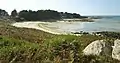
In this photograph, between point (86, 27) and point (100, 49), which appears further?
point (86, 27)

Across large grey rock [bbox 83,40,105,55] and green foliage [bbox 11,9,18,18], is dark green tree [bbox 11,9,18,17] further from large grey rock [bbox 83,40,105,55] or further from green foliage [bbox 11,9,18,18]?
large grey rock [bbox 83,40,105,55]

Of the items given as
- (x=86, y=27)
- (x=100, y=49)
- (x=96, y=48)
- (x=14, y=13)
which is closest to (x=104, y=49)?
(x=100, y=49)

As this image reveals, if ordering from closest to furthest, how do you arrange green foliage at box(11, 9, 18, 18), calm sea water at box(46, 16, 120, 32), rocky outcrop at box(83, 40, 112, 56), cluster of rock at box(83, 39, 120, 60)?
cluster of rock at box(83, 39, 120, 60)
rocky outcrop at box(83, 40, 112, 56)
calm sea water at box(46, 16, 120, 32)
green foliage at box(11, 9, 18, 18)

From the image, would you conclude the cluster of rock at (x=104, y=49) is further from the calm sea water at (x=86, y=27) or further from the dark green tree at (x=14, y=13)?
the dark green tree at (x=14, y=13)

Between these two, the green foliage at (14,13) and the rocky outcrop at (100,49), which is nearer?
the rocky outcrop at (100,49)

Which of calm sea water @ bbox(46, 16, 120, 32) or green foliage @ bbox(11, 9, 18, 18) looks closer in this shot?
calm sea water @ bbox(46, 16, 120, 32)

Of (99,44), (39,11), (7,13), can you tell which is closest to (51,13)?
(39,11)

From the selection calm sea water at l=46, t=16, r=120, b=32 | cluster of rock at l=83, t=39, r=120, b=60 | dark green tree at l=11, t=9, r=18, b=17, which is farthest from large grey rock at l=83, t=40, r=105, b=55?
dark green tree at l=11, t=9, r=18, b=17

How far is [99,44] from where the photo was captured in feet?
28.3

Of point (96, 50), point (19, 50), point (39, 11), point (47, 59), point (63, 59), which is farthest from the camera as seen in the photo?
point (39, 11)

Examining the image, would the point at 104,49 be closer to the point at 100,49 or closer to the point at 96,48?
the point at 100,49

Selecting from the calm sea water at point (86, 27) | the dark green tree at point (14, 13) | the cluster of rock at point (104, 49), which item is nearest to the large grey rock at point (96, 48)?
the cluster of rock at point (104, 49)

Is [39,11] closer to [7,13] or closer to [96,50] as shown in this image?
[7,13]

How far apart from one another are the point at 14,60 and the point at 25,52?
0.67m
